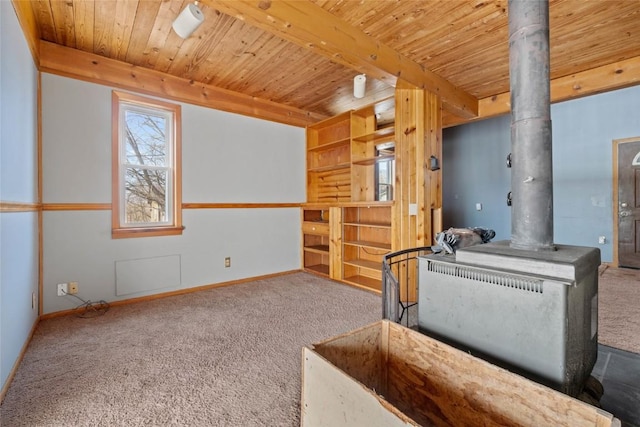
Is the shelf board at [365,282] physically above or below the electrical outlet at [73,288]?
below

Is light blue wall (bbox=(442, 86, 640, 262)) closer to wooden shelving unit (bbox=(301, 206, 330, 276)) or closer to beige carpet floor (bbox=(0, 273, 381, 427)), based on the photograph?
wooden shelving unit (bbox=(301, 206, 330, 276))

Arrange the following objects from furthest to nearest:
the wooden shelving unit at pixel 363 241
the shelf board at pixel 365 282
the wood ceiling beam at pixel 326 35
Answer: the wooden shelving unit at pixel 363 241 → the shelf board at pixel 365 282 → the wood ceiling beam at pixel 326 35

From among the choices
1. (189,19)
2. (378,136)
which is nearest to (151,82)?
(189,19)

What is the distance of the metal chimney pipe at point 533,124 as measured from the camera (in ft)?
4.23

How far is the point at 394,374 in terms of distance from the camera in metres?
1.27

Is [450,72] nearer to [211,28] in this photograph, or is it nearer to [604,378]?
[211,28]

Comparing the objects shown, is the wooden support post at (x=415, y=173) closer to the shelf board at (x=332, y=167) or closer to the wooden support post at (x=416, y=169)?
the wooden support post at (x=416, y=169)

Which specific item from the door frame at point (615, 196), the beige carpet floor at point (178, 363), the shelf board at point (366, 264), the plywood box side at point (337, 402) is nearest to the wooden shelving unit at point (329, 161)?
the shelf board at point (366, 264)

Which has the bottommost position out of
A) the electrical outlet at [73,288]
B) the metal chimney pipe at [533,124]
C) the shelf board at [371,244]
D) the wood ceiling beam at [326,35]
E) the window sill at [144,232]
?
the electrical outlet at [73,288]

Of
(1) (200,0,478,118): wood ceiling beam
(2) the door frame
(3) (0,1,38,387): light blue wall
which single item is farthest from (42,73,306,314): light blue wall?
(2) the door frame

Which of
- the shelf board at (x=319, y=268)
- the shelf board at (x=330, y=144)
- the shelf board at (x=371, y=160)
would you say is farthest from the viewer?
the shelf board at (x=319, y=268)

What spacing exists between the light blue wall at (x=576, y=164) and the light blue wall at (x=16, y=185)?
5.78 metres

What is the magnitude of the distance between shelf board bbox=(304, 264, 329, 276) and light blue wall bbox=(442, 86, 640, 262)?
325 cm

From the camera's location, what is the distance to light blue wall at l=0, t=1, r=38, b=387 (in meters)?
1.63
